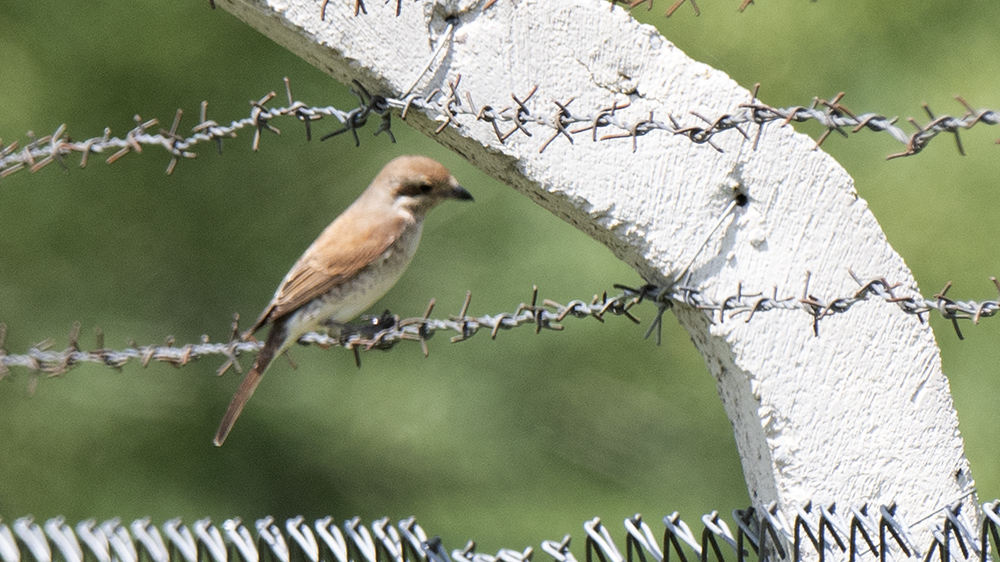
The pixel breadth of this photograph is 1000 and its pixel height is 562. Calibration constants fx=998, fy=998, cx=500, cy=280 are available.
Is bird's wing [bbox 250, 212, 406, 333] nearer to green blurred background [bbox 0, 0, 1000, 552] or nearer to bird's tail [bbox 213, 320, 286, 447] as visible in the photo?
bird's tail [bbox 213, 320, 286, 447]

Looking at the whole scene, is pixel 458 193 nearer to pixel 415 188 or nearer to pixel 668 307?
pixel 415 188

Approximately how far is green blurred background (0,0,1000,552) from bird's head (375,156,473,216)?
213 cm

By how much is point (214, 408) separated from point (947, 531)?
5195mm

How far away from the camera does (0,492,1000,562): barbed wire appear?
1737 mm

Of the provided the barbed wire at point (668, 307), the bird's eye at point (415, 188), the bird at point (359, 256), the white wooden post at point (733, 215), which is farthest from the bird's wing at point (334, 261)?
the white wooden post at point (733, 215)

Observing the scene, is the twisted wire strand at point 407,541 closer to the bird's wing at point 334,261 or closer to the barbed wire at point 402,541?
the barbed wire at point 402,541

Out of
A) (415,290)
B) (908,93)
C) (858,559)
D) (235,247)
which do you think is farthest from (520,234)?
(858,559)

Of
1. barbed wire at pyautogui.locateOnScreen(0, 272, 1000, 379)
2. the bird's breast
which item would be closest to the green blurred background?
the bird's breast

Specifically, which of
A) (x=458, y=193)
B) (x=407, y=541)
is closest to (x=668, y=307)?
(x=407, y=541)

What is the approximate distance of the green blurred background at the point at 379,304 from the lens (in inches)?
224

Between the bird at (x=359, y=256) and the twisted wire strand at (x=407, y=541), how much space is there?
1534 mm

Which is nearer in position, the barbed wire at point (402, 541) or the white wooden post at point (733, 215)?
the barbed wire at point (402, 541)

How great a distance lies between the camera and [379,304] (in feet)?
20.0

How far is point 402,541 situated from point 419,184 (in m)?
1.81
